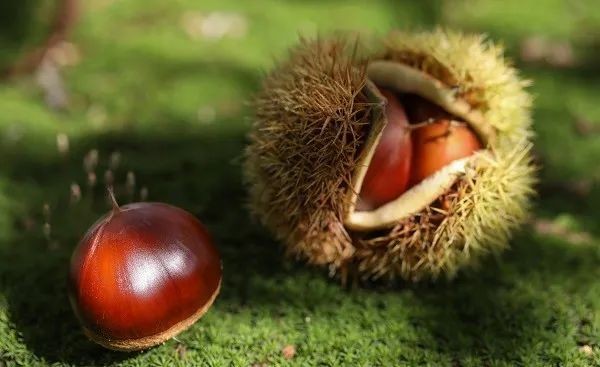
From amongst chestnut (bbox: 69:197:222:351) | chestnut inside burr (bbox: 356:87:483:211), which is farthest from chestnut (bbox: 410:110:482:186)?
chestnut (bbox: 69:197:222:351)

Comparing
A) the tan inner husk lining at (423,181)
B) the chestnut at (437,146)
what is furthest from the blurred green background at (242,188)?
the chestnut at (437,146)

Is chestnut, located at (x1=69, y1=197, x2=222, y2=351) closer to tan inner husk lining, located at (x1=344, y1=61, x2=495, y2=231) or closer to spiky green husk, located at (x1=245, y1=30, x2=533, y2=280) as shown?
spiky green husk, located at (x1=245, y1=30, x2=533, y2=280)

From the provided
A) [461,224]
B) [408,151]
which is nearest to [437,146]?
[408,151]

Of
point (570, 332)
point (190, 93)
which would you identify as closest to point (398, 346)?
point (570, 332)

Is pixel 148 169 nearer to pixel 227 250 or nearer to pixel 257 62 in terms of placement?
pixel 227 250

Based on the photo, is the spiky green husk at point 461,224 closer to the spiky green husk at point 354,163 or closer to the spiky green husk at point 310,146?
the spiky green husk at point 354,163

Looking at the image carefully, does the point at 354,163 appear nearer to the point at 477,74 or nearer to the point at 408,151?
the point at 408,151
